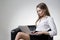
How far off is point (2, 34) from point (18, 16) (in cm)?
69

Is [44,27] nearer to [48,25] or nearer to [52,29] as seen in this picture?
[48,25]

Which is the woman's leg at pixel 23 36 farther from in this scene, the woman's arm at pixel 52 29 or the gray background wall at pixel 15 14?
the gray background wall at pixel 15 14

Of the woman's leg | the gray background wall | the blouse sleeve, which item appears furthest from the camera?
the gray background wall

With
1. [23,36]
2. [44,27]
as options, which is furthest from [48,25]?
[23,36]

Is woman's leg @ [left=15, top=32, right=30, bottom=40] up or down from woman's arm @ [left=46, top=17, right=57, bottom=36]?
down

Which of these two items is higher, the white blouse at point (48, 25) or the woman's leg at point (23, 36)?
the white blouse at point (48, 25)

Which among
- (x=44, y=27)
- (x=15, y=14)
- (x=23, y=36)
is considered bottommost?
(x=23, y=36)

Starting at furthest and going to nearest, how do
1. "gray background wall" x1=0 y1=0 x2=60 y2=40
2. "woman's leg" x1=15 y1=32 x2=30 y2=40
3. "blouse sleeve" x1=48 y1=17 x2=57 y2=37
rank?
"gray background wall" x1=0 y1=0 x2=60 y2=40, "blouse sleeve" x1=48 y1=17 x2=57 y2=37, "woman's leg" x1=15 y1=32 x2=30 y2=40

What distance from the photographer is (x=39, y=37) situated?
2.36 metres

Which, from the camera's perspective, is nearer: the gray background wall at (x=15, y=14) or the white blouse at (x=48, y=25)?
the white blouse at (x=48, y=25)

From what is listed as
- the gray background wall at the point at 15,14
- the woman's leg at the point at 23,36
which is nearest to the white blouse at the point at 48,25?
the woman's leg at the point at 23,36

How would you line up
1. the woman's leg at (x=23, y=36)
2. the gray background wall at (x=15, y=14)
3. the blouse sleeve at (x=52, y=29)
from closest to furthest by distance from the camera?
the woman's leg at (x=23, y=36)
the blouse sleeve at (x=52, y=29)
the gray background wall at (x=15, y=14)

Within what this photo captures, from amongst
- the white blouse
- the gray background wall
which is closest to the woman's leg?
the white blouse

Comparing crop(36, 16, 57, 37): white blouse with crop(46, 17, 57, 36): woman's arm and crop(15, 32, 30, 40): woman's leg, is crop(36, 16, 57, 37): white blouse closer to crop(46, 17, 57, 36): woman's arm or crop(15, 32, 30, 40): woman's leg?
crop(46, 17, 57, 36): woman's arm
